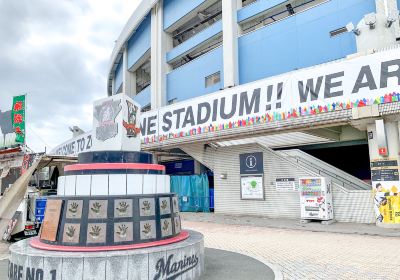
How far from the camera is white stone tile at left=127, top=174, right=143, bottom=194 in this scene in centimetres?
753

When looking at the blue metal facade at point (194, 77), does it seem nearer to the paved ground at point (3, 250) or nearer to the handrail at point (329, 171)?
the handrail at point (329, 171)

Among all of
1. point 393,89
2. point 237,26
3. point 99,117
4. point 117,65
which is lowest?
point 99,117

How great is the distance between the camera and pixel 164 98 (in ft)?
102

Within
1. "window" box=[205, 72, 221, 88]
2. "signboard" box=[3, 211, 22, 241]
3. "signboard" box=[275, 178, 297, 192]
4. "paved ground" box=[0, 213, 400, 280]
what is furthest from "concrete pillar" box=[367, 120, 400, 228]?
"signboard" box=[3, 211, 22, 241]

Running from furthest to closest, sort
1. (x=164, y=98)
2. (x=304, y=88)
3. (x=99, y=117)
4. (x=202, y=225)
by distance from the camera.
→ (x=164, y=98), (x=202, y=225), (x=304, y=88), (x=99, y=117)

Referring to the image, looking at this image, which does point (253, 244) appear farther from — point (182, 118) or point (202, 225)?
point (182, 118)

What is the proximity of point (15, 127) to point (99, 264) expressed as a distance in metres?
17.5

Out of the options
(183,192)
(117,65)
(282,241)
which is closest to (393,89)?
(282,241)

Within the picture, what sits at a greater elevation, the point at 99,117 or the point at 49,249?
the point at 99,117

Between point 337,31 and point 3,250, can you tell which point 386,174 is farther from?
point 3,250

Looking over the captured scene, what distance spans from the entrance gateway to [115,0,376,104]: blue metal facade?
15.8ft

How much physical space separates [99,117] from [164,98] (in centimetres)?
2212

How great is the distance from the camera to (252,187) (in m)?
19.3

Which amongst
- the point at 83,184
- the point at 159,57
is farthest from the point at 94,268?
the point at 159,57
